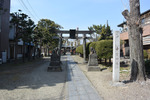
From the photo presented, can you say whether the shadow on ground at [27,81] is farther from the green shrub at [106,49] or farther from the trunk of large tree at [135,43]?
the green shrub at [106,49]

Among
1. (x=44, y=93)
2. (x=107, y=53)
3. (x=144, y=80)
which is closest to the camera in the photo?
(x=44, y=93)

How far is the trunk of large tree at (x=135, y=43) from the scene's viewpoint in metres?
5.98

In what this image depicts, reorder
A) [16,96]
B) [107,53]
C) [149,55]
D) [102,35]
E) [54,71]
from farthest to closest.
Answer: [102,35] → [149,55] → [107,53] → [54,71] → [16,96]

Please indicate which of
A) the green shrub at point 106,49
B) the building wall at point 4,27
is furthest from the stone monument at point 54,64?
the building wall at point 4,27

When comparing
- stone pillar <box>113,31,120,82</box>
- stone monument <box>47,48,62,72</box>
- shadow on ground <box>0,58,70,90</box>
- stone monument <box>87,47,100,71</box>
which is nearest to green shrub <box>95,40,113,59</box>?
stone monument <box>87,47,100,71</box>

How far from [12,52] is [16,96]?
16267mm

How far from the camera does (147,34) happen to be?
1456cm

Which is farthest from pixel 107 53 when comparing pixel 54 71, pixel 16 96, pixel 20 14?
pixel 20 14

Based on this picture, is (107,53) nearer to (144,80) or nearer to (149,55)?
(144,80)

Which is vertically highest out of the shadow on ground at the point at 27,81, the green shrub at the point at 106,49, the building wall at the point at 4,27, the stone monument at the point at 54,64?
the building wall at the point at 4,27

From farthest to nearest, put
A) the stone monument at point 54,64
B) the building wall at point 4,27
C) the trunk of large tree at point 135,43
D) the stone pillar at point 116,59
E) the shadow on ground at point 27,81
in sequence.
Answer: the building wall at point 4,27
the stone monument at point 54,64
the trunk of large tree at point 135,43
the stone pillar at point 116,59
the shadow on ground at point 27,81

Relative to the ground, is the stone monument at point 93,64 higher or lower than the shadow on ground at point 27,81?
higher

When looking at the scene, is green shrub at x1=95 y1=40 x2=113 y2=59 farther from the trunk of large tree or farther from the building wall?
the building wall

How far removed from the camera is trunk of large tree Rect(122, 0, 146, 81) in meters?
5.98
